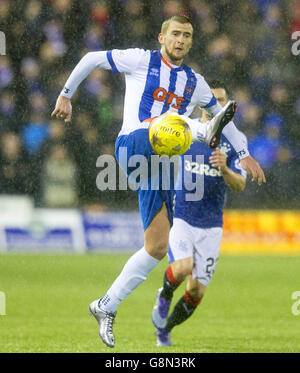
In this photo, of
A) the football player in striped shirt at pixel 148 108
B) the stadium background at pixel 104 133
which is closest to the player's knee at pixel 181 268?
the football player in striped shirt at pixel 148 108

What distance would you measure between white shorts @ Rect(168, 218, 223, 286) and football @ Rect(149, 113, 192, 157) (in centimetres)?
145

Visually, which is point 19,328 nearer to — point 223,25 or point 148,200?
point 148,200

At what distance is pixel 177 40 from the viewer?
19.6 feet

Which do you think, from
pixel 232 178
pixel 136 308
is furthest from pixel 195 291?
pixel 136 308

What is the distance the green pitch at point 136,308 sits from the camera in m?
6.83

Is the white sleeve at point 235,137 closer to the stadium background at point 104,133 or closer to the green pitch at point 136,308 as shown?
the green pitch at point 136,308

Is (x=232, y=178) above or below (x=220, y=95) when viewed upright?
below

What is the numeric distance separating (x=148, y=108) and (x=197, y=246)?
170cm

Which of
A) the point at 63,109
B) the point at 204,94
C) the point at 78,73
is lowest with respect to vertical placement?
the point at 63,109

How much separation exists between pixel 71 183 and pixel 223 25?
462 centimetres

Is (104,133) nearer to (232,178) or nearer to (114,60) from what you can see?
(232,178)

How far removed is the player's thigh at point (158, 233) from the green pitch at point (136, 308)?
92 centimetres

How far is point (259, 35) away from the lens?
15.9 m

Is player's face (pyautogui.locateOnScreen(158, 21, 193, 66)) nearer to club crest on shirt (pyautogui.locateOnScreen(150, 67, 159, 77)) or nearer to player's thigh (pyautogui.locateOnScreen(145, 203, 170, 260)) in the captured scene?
club crest on shirt (pyautogui.locateOnScreen(150, 67, 159, 77))
